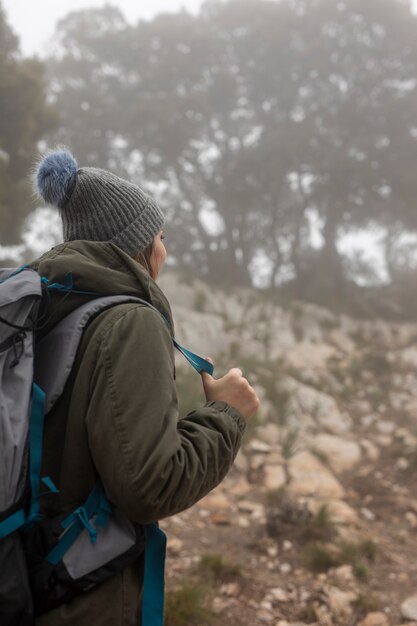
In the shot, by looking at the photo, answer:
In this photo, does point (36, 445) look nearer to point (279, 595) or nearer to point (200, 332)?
point (279, 595)

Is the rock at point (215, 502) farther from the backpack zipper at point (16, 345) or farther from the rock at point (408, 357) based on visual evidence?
the rock at point (408, 357)

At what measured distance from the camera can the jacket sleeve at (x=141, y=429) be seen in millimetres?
1086

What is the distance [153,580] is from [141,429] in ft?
1.58

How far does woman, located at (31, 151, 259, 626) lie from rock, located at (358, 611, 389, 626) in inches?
100

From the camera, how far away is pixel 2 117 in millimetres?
9055

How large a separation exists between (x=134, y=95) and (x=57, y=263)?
55.1ft

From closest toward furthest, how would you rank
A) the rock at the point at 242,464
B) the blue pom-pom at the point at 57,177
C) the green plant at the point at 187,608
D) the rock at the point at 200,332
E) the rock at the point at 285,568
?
the blue pom-pom at the point at 57,177, the green plant at the point at 187,608, the rock at the point at 285,568, the rock at the point at 242,464, the rock at the point at 200,332

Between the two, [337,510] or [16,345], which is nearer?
[16,345]

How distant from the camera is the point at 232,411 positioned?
1.38 metres

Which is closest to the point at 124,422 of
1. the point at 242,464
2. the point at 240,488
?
the point at 240,488

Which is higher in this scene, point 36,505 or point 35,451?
point 35,451

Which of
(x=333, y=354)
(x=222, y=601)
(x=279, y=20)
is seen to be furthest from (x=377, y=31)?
(x=222, y=601)

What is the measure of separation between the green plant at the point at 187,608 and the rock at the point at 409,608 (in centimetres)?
135

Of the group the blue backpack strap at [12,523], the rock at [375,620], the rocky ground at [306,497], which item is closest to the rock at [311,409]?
the rocky ground at [306,497]
